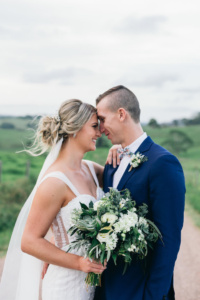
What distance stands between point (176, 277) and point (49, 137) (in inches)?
231

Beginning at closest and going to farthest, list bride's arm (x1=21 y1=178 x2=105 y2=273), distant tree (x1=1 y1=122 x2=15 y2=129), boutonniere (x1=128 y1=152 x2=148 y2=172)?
1. bride's arm (x1=21 y1=178 x2=105 y2=273)
2. boutonniere (x1=128 y1=152 x2=148 y2=172)
3. distant tree (x1=1 y1=122 x2=15 y2=129)

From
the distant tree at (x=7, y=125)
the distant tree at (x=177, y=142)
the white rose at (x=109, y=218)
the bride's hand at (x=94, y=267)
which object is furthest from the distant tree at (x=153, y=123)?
the white rose at (x=109, y=218)

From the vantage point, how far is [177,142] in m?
32.5

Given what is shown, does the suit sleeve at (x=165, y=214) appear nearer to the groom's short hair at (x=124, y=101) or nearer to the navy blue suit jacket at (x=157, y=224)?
the navy blue suit jacket at (x=157, y=224)

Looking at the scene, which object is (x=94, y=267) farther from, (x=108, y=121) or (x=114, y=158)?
(x=108, y=121)

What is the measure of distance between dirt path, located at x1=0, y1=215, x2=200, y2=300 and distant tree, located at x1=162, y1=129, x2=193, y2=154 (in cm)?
1948

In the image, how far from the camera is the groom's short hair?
3.94 metres

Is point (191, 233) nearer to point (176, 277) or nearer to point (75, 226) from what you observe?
point (176, 277)

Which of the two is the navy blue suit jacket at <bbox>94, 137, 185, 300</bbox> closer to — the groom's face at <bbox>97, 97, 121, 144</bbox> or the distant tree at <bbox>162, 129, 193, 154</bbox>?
the groom's face at <bbox>97, 97, 121, 144</bbox>

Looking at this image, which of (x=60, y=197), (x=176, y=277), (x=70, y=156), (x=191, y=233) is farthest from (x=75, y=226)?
(x=191, y=233)

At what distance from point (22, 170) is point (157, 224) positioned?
789 inches

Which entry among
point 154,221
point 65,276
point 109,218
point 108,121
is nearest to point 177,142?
point 108,121

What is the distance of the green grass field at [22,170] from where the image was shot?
578 inches

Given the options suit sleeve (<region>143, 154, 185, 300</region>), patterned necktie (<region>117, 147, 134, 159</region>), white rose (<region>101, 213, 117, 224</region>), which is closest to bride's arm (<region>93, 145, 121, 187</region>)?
patterned necktie (<region>117, 147, 134, 159</region>)
